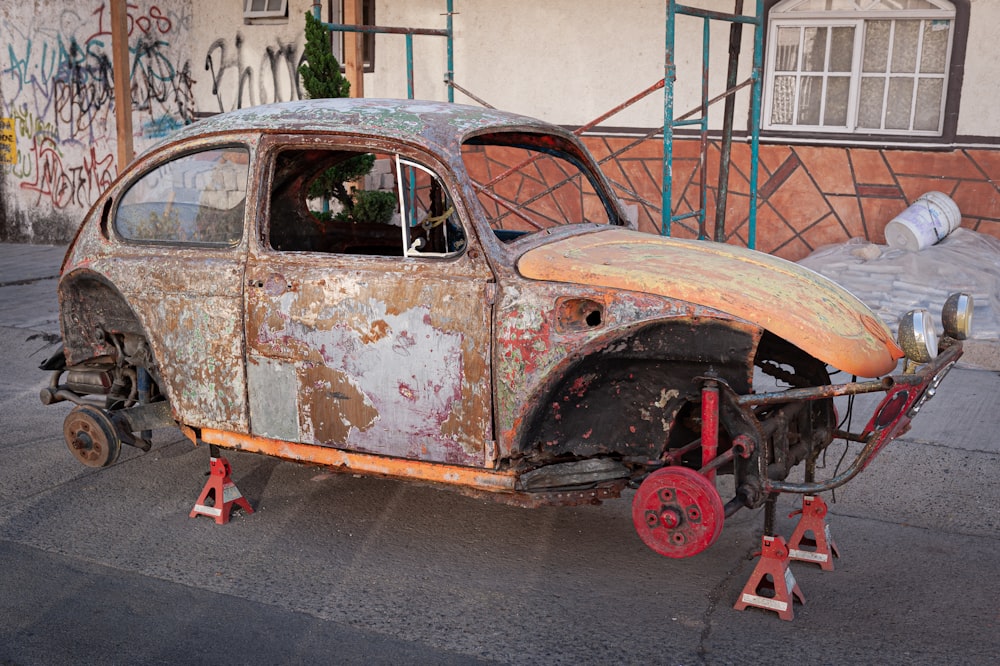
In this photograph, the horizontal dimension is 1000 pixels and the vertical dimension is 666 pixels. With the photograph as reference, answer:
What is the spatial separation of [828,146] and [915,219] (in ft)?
4.79

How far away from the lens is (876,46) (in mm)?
9594

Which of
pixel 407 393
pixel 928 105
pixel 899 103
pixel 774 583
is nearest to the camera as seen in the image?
pixel 774 583

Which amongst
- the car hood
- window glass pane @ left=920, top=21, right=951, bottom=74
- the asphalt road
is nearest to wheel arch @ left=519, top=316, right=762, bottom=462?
the car hood

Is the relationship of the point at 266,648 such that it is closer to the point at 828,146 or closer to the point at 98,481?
the point at 98,481

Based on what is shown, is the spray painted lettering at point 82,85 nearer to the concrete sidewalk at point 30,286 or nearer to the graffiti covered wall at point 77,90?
the graffiti covered wall at point 77,90

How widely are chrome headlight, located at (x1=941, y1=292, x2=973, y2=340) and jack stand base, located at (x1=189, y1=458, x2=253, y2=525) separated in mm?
3214

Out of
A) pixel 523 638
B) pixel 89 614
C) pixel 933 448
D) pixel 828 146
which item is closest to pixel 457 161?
pixel 523 638

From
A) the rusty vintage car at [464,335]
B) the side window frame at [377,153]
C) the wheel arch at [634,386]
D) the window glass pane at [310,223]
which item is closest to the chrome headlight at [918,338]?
the rusty vintage car at [464,335]

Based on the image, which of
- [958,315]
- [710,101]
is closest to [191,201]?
[958,315]

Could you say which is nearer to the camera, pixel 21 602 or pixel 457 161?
pixel 21 602

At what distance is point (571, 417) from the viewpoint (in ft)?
12.9

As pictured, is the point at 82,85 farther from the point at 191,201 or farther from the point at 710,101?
the point at 191,201

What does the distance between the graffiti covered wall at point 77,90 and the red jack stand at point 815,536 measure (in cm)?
1097

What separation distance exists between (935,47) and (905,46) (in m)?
0.28
